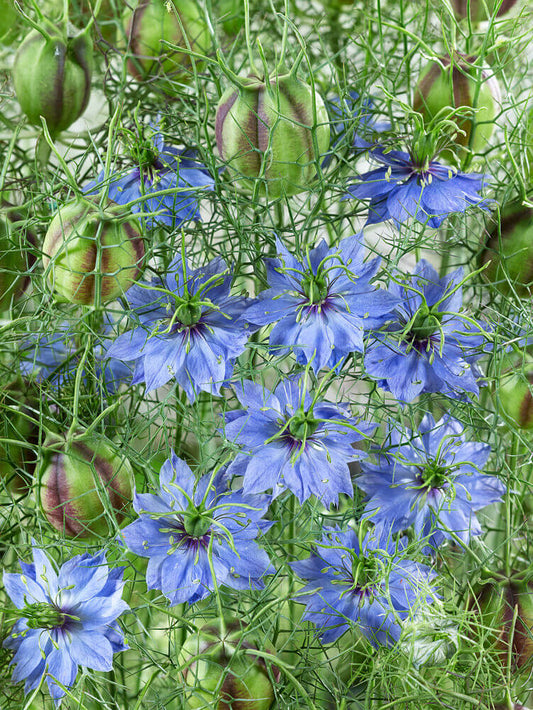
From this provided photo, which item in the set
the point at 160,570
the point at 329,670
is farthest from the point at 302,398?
the point at 329,670

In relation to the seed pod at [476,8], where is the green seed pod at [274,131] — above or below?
below

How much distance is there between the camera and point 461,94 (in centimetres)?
55

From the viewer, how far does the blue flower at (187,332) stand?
47cm

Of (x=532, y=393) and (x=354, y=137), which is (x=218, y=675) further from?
(x=354, y=137)

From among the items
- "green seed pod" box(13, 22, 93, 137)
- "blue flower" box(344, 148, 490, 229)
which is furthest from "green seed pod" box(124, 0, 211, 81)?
"blue flower" box(344, 148, 490, 229)

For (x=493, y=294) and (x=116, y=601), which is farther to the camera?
(x=493, y=294)

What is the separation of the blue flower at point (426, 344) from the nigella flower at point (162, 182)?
0.15m

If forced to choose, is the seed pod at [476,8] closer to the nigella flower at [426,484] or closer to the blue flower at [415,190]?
the blue flower at [415,190]

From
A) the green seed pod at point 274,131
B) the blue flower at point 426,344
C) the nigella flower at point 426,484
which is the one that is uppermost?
the green seed pod at point 274,131

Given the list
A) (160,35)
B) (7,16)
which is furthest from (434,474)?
(7,16)

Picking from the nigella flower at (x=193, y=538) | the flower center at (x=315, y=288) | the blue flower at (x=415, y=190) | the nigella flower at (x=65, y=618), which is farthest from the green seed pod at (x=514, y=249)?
the nigella flower at (x=65, y=618)

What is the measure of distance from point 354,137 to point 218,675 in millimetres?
388

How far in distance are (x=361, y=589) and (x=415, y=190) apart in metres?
0.28

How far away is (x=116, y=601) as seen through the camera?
1.59ft
